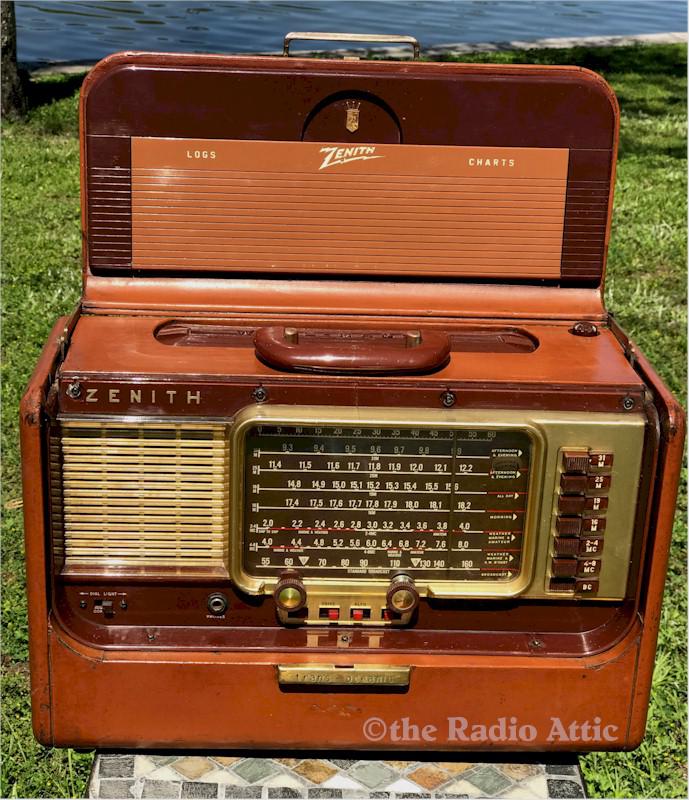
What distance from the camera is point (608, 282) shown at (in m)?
6.55

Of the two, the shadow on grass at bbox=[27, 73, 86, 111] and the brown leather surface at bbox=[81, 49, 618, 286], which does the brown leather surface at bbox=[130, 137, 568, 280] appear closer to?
the brown leather surface at bbox=[81, 49, 618, 286]

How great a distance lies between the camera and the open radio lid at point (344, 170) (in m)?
2.62

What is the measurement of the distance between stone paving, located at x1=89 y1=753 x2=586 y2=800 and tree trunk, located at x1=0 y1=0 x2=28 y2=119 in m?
7.81

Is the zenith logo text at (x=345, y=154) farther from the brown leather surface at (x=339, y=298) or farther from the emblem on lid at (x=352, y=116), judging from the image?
the brown leather surface at (x=339, y=298)

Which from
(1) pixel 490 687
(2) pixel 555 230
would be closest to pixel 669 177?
(2) pixel 555 230

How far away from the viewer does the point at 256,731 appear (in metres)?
2.56

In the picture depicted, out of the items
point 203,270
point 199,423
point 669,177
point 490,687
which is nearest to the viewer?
point 199,423

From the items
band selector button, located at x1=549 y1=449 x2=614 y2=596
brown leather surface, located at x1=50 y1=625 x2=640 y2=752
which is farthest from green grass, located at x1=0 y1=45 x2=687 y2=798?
band selector button, located at x1=549 y1=449 x2=614 y2=596

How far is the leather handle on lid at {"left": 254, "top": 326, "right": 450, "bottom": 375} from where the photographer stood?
92.5 inches

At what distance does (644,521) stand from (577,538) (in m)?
0.15

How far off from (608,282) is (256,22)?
8.63 metres

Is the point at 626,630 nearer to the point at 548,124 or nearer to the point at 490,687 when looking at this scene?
the point at 490,687

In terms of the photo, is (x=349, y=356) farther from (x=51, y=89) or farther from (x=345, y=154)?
(x=51, y=89)

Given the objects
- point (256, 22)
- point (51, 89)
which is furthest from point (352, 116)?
point (256, 22)
